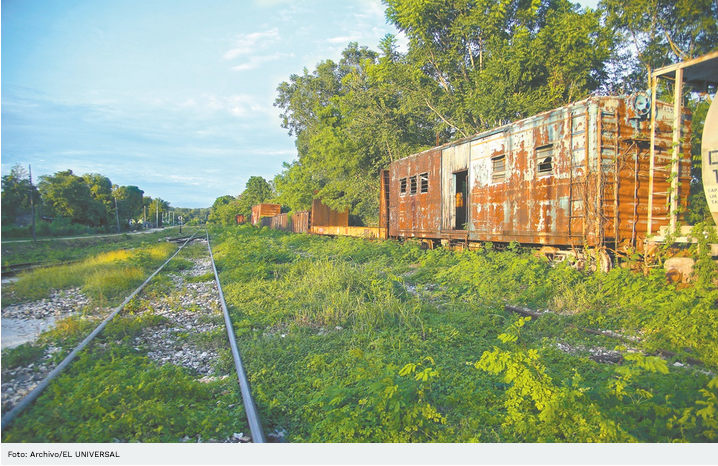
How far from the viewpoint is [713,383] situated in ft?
7.90

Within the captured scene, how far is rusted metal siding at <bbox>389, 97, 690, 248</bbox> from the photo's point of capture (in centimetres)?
754

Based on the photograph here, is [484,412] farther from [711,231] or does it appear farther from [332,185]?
[332,185]

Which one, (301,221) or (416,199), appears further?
(301,221)

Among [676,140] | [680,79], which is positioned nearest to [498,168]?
[676,140]

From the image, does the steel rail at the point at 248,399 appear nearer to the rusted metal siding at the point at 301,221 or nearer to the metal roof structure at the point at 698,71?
the metal roof structure at the point at 698,71

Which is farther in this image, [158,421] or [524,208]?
[524,208]

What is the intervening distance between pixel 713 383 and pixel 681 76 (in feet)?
18.8

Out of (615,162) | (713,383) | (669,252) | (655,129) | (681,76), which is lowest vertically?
(713,383)

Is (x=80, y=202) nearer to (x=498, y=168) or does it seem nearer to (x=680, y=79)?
(x=498, y=168)

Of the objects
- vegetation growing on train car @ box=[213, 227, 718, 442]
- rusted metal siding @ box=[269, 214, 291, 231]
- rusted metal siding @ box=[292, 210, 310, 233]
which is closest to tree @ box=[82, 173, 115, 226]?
rusted metal siding @ box=[269, 214, 291, 231]

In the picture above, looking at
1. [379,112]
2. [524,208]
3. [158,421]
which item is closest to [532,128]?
[524,208]

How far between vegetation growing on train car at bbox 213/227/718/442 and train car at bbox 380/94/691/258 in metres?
0.90

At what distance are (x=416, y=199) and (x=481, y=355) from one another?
1037 cm

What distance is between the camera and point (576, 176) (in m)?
7.94
